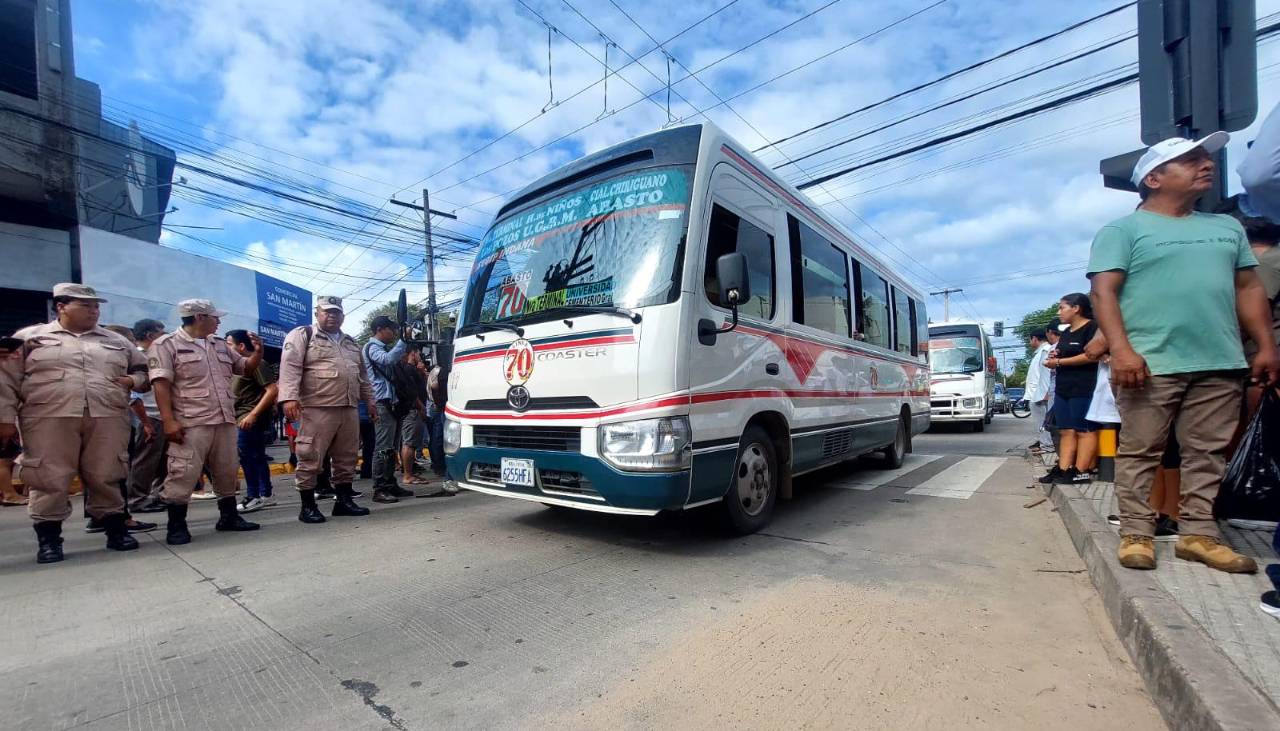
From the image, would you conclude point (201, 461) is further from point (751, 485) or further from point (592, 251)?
point (751, 485)

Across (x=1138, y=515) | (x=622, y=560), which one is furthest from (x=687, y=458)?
(x=1138, y=515)

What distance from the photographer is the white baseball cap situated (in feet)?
8.87

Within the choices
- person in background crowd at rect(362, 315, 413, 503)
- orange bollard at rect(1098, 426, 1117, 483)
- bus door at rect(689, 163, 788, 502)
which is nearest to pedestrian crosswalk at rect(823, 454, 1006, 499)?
orange bollard at rect(1098, 426, 1117, 483)

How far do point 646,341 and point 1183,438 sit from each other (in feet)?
8.44

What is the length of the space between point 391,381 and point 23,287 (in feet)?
37.5

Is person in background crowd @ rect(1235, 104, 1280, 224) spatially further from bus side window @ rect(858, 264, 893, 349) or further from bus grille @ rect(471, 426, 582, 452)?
bus side window @ rect(858, 264, 893, 349)

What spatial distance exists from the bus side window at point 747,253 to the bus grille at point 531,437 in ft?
3.88

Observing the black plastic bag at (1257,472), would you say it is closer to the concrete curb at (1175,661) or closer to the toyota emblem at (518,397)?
the concrete curb at (1175,661)

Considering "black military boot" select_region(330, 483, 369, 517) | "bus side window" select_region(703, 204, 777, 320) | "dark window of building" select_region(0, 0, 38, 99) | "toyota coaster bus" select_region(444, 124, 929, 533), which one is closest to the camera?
"toyota coaster bus" select_region(444, 124, 929, 533)

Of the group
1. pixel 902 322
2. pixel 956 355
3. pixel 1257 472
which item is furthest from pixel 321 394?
pixel 956 355

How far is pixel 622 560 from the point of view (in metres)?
3.60

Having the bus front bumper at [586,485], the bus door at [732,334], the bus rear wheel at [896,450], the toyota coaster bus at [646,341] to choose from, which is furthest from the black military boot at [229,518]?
the bus rear wheel at [896,450]

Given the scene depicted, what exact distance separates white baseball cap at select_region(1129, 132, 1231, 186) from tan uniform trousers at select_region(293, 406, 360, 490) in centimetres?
534

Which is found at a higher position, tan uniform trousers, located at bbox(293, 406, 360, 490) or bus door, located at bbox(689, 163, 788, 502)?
bus door, located at bbox(689, 163, 788, 502)
